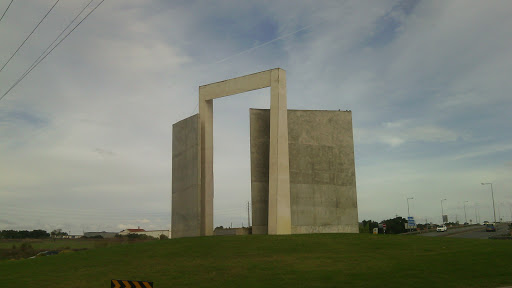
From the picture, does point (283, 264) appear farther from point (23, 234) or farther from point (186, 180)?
point (23, 234)

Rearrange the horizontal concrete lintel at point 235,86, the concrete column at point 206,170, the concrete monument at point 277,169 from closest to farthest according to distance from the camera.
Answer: the concrete monument at point 277,169
the horizontal concrete lintel at point 235,86
the concrete column at point 206,170

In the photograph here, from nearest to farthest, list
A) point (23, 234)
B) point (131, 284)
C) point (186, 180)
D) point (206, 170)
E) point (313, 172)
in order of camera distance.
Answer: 1. point (131, 284)
2. point (313, 172)
3. point (206, 170)
4. point (186, 180)
5. point (23, 234)

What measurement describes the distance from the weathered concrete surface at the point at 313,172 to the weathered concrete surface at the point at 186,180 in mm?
5425

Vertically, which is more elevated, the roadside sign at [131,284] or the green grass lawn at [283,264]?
the roadside sign at [131,284]

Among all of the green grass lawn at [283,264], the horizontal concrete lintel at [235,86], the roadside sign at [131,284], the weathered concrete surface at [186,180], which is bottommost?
the green grass lawn at [283,264]

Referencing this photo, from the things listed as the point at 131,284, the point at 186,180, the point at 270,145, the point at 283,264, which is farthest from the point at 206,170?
the point at 131,284

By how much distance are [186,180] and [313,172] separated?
12.0 meters

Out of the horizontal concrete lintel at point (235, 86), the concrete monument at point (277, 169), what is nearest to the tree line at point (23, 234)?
the concrete monument at point (277, 169)

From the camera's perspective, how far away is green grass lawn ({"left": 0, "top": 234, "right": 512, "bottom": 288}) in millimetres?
17734

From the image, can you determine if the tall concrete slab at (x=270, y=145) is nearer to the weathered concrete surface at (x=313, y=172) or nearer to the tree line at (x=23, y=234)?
the weathered concrete surface at (x=313, y=172)

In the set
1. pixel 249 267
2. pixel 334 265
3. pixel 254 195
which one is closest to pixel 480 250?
pixel 334 265

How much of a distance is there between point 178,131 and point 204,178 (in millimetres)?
6880

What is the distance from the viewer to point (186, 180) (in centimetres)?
4175

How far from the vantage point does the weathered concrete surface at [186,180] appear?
132 feet
